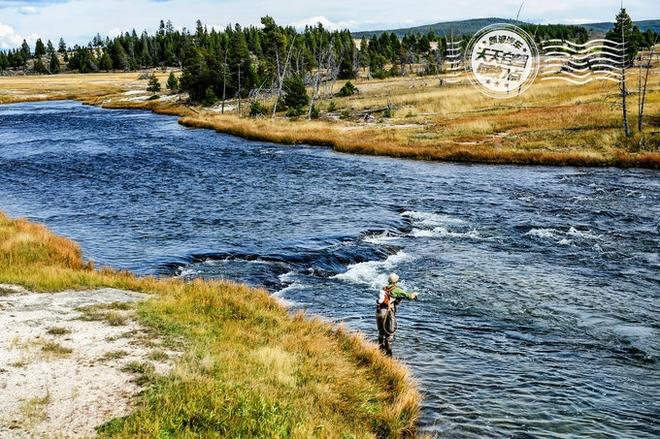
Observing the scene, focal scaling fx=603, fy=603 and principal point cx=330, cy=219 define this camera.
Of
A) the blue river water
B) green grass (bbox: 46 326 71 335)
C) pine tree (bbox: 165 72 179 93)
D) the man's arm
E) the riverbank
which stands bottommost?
the blue river water

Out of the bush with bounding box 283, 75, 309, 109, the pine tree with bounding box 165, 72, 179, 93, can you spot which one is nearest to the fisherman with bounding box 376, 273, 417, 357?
the bush with bounding box 283, 75, 309, 109

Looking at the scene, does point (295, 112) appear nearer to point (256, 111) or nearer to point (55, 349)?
point (256, 111)

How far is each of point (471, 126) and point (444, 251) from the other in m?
36.4

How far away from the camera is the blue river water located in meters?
13.2

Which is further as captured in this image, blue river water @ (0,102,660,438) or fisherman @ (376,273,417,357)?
A: fisherman @ (376,273,417,357)

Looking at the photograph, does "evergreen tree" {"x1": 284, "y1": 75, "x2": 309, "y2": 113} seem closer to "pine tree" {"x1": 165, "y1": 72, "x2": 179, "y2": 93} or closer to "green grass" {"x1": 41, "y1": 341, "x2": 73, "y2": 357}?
"pine tree" {"x1": 165, "y1": 72, "x2": 179, "y2": 93}

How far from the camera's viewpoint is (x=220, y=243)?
25406 millimetres

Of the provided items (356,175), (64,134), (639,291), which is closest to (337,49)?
(64,134)

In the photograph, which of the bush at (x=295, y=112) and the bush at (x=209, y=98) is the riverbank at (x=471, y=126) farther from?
the bush at (x=295, y=112)

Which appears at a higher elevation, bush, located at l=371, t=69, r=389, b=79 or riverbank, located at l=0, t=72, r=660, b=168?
bush, located at l=371, t=69, r=389, b=79

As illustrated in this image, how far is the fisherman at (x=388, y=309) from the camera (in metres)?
13.9

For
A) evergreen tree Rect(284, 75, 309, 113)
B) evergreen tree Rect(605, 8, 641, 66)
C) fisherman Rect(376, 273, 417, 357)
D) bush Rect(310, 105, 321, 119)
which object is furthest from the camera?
evergreen tree Rect(284, 75, 309, 113)

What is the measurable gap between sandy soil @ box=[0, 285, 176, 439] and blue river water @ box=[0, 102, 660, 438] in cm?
559

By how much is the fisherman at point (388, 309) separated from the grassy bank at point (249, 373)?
0.40 metres
